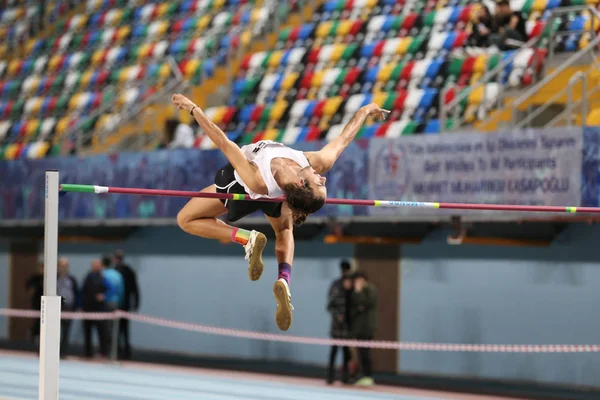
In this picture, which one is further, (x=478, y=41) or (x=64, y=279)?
(x=64, y=279)

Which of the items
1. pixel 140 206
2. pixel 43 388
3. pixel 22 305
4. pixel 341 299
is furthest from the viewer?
pixel 22 305

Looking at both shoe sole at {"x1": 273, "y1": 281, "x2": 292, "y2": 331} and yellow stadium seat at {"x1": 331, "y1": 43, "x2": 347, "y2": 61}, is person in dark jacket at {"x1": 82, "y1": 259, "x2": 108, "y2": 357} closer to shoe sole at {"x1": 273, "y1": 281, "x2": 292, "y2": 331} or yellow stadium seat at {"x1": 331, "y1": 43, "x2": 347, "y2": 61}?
yellow stadium seat at {"x1": 331, "y1": 43, "x2": 347, "y2": 61}

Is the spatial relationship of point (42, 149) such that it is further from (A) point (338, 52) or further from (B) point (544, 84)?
(B) point (544, 84)

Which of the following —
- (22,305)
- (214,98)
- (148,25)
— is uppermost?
(148,25)

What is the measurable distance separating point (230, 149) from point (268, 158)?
409mm

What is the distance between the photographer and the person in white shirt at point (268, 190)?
8672 millimetres

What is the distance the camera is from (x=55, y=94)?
24375 mm

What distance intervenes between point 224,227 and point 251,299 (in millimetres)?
10290

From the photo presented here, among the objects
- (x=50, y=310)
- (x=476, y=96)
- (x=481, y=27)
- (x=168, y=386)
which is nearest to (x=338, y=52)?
(x=481, y=27)

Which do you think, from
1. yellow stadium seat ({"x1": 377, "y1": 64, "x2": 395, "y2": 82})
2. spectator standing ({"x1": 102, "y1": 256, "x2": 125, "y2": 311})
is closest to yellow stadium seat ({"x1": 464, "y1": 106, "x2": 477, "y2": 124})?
yellow stadium seat ({"x1": 377, "y1": 64, "x2": 395, "y2": 82})

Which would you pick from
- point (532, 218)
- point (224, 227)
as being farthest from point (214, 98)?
point (224, 227)

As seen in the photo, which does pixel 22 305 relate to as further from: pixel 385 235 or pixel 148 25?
pixel 385 235

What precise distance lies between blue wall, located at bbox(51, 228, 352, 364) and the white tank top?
31.2 ft

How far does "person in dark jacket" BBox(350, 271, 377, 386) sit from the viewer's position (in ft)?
51.5
